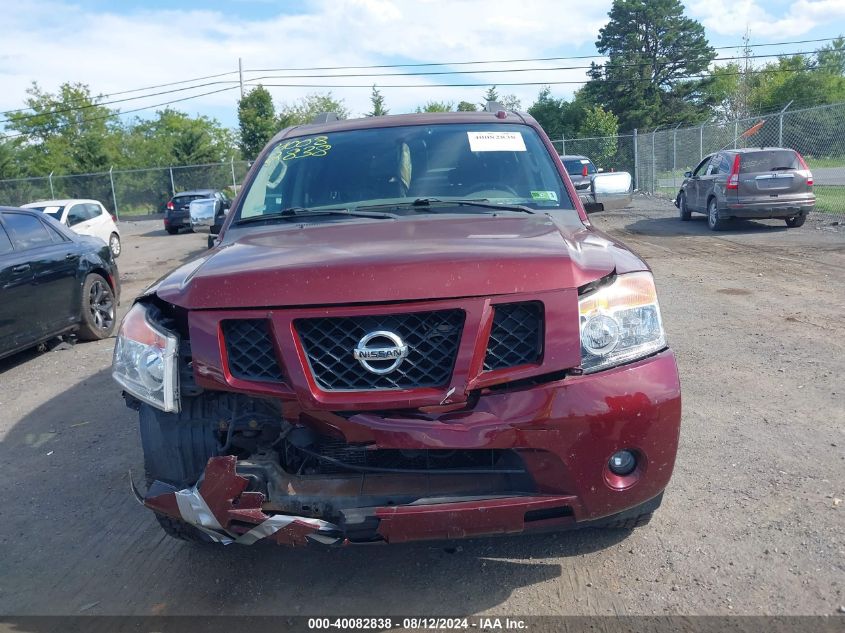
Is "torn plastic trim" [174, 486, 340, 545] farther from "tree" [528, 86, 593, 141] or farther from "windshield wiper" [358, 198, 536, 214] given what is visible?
"tree" [528, 86, 593, 141]

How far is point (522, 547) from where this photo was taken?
10.5 feet

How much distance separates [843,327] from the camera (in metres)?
6.68

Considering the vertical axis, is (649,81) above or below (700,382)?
above

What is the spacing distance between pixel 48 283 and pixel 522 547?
5.84 meters

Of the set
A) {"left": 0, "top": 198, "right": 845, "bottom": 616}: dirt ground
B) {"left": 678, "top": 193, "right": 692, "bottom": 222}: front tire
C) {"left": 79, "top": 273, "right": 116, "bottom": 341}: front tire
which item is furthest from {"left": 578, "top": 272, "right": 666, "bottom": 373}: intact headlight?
{"left": 678, "top": 193, "right": 692, "bottom": 222}: front tire

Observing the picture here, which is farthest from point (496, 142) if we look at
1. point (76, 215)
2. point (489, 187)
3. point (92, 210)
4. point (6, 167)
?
point (6, 167)

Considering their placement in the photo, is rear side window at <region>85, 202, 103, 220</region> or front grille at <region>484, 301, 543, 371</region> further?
rear side window at <region>85, 202, 103, 220</region>

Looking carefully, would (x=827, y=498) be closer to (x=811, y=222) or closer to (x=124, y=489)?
(x=124, y=489)

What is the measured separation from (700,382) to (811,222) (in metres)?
12.1

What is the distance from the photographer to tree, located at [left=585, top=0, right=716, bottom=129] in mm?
62719

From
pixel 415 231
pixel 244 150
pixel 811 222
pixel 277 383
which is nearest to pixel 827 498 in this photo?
pixel 415 231

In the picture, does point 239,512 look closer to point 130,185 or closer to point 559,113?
point 130,185

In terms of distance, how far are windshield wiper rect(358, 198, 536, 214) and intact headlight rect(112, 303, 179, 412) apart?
1471 millimetres

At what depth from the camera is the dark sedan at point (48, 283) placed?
22.0ft
